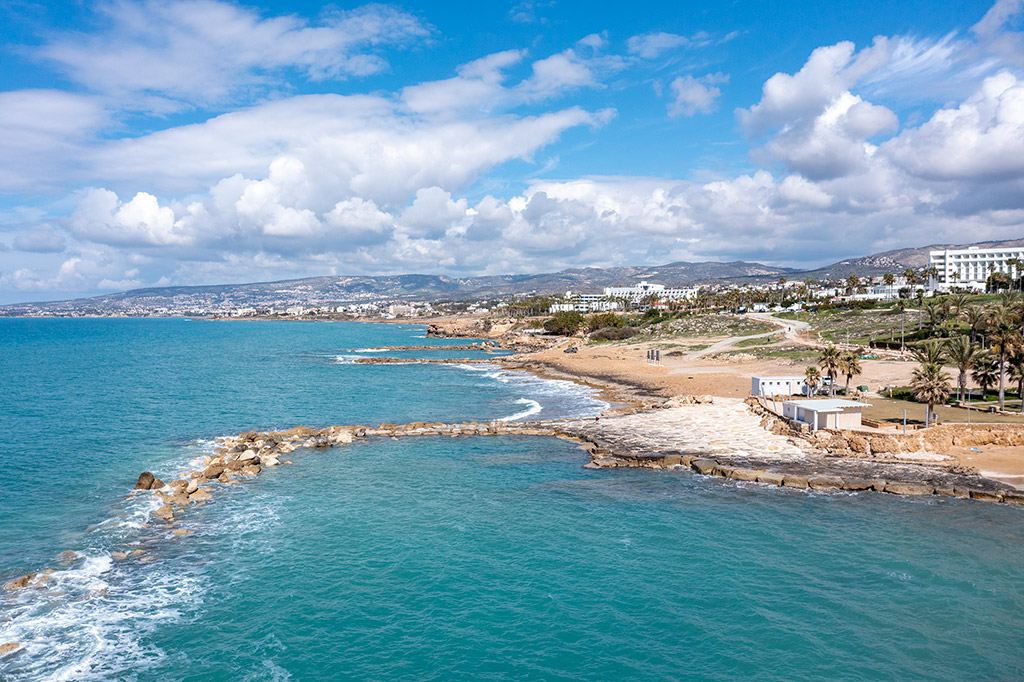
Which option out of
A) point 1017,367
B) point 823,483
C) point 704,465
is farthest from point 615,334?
point 823,483

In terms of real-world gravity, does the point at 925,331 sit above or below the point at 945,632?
above

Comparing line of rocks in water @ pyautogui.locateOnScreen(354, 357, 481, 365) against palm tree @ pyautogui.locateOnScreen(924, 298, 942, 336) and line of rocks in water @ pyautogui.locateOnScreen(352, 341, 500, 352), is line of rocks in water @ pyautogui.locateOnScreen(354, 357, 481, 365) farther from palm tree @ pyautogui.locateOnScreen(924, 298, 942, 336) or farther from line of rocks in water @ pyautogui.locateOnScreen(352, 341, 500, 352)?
palm tree @ pyautogui.locateOnScreen(924, 298, 942, 336)

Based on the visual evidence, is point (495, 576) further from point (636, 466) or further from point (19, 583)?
point (19, 583)

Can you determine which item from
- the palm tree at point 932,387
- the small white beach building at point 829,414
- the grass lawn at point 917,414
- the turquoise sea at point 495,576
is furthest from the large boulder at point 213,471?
the palm tree at point 932,387

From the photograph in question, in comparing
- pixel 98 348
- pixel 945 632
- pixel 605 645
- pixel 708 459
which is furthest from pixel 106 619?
pixel 98 348

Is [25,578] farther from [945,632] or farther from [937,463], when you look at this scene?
[937,463]

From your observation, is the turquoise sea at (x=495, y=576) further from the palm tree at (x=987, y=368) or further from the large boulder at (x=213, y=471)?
the palm tree at (x=987, y=368)
